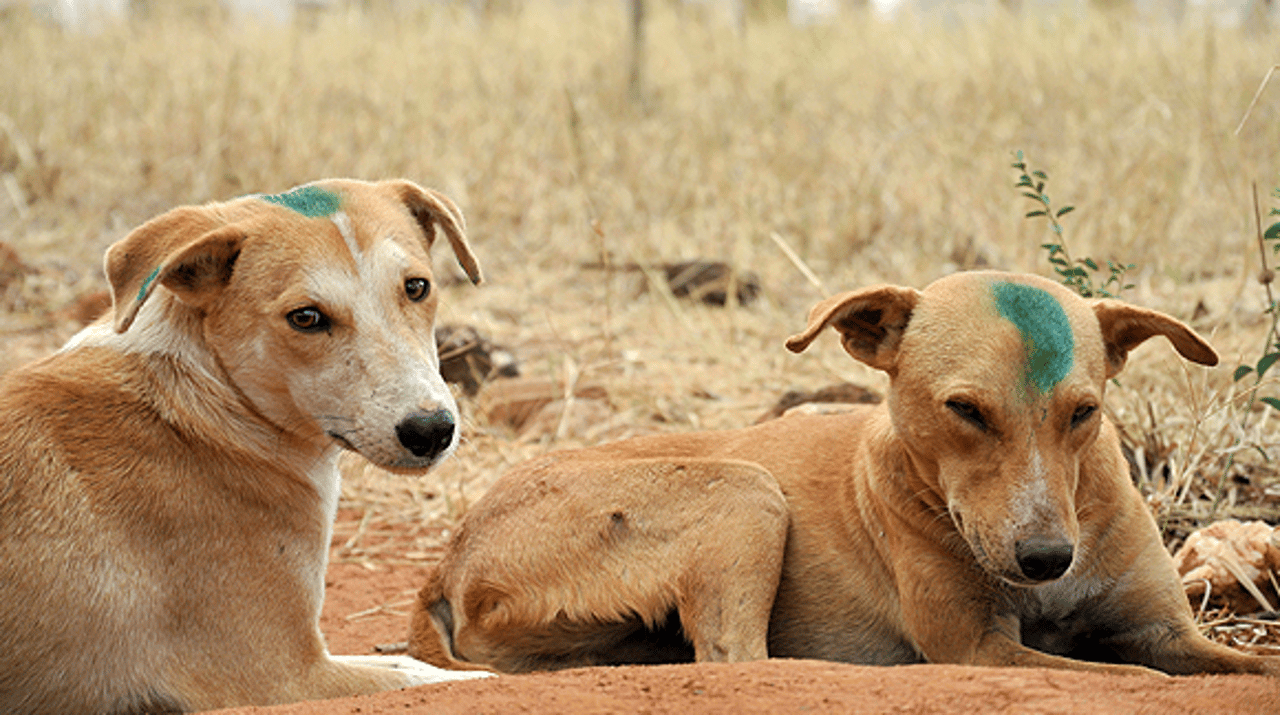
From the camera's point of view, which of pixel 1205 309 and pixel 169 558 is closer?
pixel 169 558

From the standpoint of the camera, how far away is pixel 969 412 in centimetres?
317

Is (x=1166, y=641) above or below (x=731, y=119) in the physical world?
above

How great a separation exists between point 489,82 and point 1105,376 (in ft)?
32.8

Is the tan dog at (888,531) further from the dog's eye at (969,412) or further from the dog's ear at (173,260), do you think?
the dog's ear at (173,260)

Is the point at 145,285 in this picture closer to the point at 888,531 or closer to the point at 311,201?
the point at 311,201

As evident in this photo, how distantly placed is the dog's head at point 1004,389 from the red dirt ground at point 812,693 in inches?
14.4

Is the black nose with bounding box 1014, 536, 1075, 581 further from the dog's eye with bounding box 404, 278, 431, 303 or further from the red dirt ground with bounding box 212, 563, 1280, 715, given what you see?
the dog's eye with bounding box 404, 278, 431, 303

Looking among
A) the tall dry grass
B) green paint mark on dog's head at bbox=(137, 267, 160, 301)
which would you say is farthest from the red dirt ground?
the tall dry grass

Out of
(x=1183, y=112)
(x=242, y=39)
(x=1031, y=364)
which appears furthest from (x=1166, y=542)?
(x=242, y=39)

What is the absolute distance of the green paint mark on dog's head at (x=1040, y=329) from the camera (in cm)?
308

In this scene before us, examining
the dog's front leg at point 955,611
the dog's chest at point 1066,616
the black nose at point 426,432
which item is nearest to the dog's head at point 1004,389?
the dog's front leg at point 955,611

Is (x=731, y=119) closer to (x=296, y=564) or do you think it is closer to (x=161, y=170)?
(x=161, y=170)

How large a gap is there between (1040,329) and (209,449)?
2224 mm

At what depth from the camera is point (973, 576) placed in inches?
134
